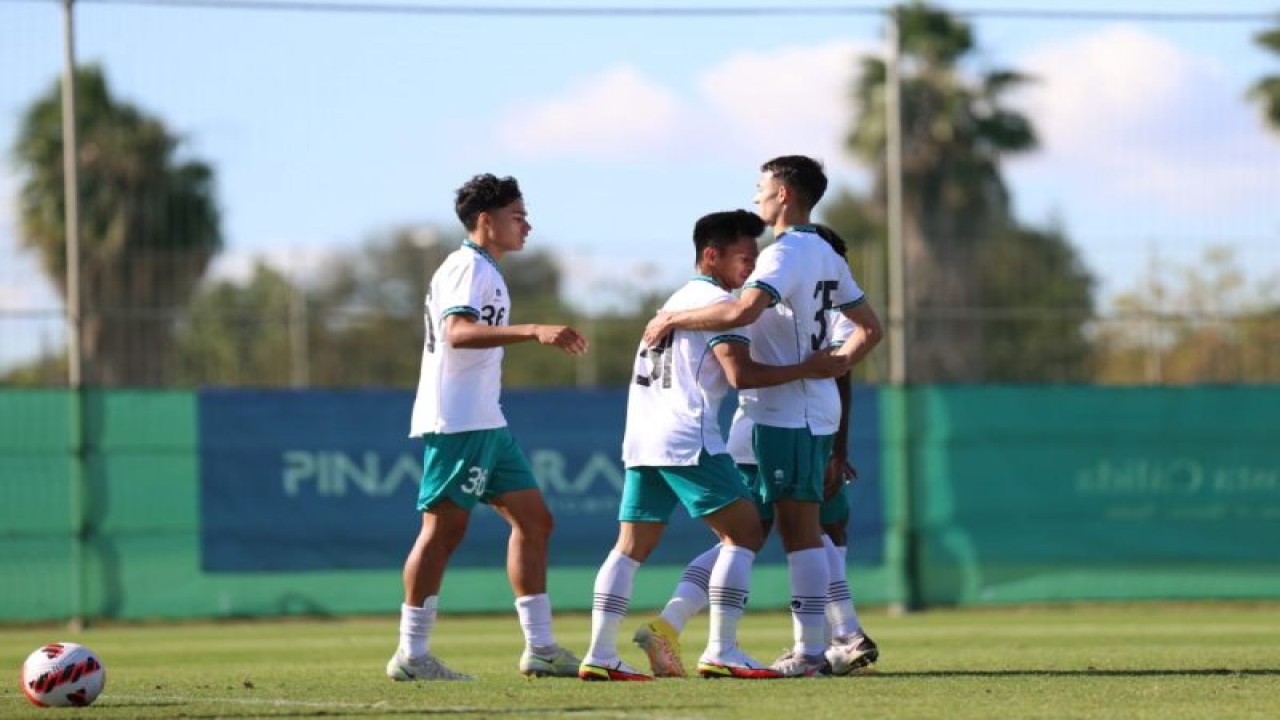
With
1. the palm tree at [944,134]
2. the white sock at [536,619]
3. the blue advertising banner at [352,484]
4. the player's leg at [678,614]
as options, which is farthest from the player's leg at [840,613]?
the palm tree at [944,134]

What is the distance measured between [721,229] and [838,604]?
1.91 meters

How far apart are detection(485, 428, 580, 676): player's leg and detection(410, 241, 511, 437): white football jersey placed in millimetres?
168

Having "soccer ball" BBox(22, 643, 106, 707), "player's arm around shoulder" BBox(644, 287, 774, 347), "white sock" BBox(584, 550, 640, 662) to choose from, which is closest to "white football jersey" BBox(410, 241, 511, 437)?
"player's arm around shoulder" BBox(644, 287, 774, 347)

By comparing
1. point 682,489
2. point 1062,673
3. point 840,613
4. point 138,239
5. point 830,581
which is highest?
point 138,239

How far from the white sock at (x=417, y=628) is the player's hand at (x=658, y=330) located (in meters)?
1.45

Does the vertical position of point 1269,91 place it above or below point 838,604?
above

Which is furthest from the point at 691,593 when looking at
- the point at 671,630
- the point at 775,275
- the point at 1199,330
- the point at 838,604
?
the point at 1199,330

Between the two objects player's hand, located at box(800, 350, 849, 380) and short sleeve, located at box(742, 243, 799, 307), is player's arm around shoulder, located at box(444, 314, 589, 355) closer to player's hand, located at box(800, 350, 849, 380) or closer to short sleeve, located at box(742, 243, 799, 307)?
short sleeve, located at box(742, 243, 799, 307)

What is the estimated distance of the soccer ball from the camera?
8344mm

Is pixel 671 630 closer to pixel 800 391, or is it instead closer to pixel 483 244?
pixel 800 391

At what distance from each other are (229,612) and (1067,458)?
6.75 meters

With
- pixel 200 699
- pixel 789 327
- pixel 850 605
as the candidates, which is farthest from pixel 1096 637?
pixel 200 699

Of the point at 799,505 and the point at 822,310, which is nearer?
the point at 799,505

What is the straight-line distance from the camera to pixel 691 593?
9.54m
